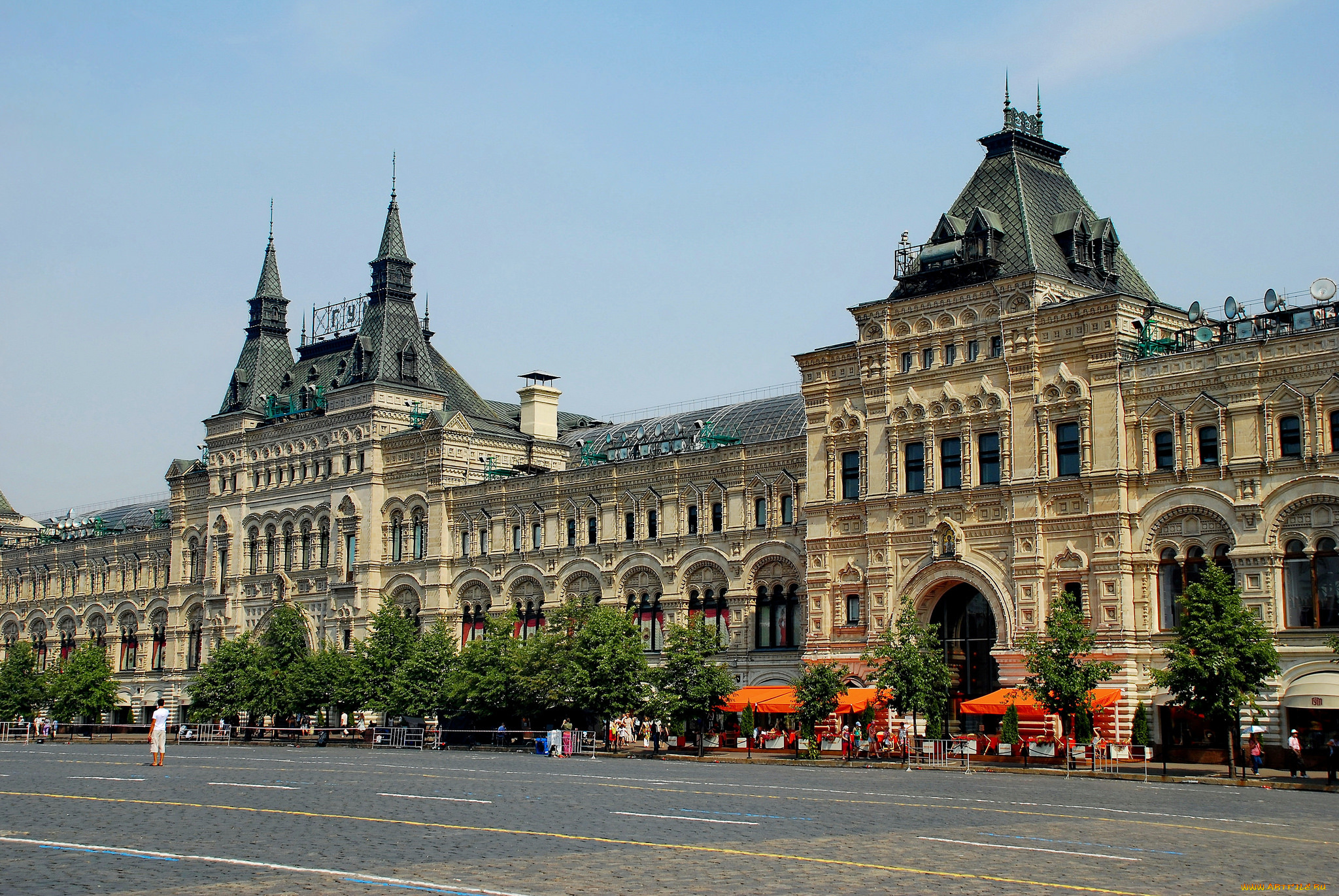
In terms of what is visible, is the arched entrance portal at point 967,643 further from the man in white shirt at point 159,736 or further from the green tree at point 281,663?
the green tree at point 281,663

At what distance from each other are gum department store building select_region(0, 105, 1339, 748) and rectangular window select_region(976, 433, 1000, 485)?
0.39 feet

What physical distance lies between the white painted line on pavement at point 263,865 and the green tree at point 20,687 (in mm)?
85348

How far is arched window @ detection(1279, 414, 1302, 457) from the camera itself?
53562 millimetres

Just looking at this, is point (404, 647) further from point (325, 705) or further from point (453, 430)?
point (453, 430)

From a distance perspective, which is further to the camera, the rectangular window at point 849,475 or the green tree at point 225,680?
the green tree at point 225,680

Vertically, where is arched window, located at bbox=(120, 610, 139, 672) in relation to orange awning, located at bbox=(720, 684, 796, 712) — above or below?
above

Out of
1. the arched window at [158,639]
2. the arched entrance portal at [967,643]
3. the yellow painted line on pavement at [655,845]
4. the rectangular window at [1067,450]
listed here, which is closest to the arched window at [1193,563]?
the rectangular window at [1067,450]

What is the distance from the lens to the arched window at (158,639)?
355 ft

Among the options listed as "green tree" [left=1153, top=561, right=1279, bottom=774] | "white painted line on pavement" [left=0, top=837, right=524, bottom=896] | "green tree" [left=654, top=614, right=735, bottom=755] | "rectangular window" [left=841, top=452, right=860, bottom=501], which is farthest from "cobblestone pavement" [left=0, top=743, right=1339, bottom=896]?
"rectangular window" [left=841, top=452, right=860, bottom=501]

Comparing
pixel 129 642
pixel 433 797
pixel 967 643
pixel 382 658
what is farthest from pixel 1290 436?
pixel 129 642

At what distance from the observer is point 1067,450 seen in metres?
59.7

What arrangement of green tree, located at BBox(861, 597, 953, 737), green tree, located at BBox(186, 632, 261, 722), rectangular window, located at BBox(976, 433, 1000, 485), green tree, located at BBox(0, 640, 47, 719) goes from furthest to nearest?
1. green tree, located at BBox(0, 640, 47, 719)
2. green tree, located at BBox(186, 632, 261, 722)
3. rectangular window, located at BBox(976, 433, 1000, 485)
4. green tree, located at BBox(861, 597, 953, 737)

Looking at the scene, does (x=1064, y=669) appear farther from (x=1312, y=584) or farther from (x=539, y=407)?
(x=539, y=407)

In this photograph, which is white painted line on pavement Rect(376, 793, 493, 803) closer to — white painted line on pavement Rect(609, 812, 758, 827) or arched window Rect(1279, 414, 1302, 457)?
white painted line on pavement Rect(609, 812, 758, 827)
